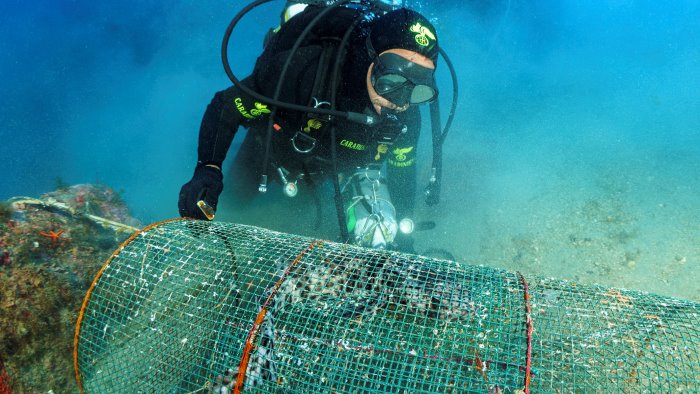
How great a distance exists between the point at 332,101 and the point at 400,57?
67cm

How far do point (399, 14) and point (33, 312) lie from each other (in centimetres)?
379

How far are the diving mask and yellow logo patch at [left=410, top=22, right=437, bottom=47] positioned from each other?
185 millimetres

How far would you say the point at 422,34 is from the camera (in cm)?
292

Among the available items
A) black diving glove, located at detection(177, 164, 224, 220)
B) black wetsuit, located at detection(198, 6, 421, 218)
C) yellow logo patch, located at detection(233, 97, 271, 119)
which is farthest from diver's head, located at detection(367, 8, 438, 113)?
black diving glove, located at detection(177, 164, 224, 220)

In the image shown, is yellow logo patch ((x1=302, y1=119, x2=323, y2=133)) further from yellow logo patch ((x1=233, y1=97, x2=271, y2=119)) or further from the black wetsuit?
yellow logo patch ((x1=233, y1=97, x2=271, y2=119))

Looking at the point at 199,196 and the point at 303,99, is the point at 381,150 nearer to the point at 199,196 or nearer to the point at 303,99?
the point at 303,99

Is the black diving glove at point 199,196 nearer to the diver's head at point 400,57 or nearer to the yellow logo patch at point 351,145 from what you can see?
the yellow logo patch at point 351,145

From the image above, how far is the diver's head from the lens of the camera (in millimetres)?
2896

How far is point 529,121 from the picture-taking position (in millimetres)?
8109

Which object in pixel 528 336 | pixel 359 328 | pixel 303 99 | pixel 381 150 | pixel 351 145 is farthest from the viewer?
pixel 381 150

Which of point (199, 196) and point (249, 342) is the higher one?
point (199, 196)

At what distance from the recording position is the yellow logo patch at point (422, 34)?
9.51ft

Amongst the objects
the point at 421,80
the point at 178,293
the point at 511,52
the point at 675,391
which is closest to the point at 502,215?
the point at 421,80

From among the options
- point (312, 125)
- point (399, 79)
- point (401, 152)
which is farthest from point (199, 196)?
point (401, 152)
